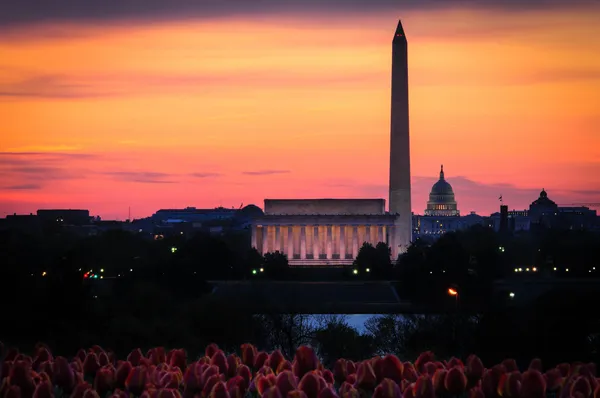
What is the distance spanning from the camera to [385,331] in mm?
61469

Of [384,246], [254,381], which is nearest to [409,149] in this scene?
[384,246]

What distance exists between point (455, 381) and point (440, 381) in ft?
A: 1.11

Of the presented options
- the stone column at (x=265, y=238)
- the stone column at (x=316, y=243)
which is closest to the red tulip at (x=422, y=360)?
the stone column at (x=316, y=243)

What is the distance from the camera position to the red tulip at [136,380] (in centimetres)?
2302

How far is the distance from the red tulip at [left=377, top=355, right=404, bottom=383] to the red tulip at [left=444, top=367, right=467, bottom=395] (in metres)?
0.74

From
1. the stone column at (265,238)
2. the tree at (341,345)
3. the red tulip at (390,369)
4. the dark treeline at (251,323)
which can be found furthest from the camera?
the stone column at (265,238)

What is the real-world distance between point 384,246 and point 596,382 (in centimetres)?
13537

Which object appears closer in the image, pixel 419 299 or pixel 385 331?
pixel 385 331

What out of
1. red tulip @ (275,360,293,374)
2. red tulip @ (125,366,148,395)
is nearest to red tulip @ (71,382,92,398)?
red tulip @ (125,366,148,395)

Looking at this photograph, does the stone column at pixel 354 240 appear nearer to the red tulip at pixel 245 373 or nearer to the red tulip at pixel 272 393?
the red tulip at pixel 245 373

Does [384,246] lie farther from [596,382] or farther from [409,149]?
[596,382]

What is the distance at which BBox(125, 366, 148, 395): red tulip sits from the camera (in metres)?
23.0

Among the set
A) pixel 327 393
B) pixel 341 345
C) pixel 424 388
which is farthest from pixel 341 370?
pixel 341 345

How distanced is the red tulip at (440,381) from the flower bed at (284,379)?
0.6 inches
